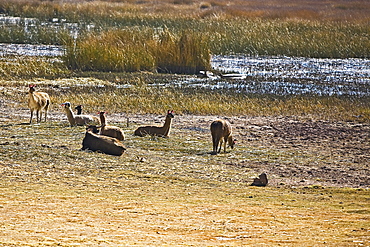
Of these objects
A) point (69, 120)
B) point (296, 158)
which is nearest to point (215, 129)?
point (296, 158)

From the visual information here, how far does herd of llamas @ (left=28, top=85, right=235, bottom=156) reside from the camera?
11820 millimetres

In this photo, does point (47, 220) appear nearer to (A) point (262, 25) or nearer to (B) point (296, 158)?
(B) point (296, 158)

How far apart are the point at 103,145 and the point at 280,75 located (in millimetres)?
14899

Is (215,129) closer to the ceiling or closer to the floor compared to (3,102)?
closer to the ceiling

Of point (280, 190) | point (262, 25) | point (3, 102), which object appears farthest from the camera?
point (262, 25)

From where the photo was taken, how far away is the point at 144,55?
25828mm

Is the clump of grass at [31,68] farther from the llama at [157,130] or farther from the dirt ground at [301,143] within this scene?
the llama at [157,130]

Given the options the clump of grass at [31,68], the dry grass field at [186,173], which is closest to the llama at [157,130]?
the dry grass field at [186,173]

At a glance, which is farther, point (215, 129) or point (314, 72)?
point (314, 72)

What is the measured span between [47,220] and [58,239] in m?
0.89

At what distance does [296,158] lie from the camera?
1279 centimetres

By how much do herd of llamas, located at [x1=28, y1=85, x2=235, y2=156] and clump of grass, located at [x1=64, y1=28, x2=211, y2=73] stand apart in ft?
31.9

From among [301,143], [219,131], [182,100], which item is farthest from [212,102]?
[219,131]

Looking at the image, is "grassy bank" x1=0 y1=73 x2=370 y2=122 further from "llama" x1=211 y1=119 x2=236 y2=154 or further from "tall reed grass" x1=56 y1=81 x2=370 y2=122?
"llama" x1=211 y1=119 x2=236 y2=154
